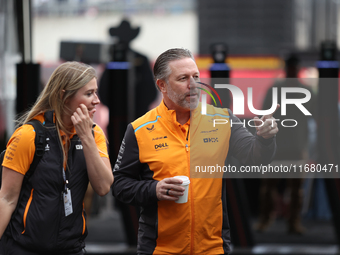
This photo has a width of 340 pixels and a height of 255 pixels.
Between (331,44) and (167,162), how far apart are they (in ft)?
10.1

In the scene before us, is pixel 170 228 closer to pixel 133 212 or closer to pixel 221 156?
pixel 221 156

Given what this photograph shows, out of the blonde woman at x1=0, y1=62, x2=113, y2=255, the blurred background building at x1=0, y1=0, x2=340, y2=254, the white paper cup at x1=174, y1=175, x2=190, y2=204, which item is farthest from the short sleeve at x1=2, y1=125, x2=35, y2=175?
the blurred background building at x1=0, y1=0, x2=340, y2=254

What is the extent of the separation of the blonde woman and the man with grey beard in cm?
16

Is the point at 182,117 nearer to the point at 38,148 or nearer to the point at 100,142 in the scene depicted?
the point at 100,142

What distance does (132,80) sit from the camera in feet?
16.6

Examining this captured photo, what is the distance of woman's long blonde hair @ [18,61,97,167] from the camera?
7.02 ft

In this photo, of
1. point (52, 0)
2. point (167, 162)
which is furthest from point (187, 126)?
point (52, 0)

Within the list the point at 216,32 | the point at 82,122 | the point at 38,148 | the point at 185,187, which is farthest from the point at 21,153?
the point at 216,32

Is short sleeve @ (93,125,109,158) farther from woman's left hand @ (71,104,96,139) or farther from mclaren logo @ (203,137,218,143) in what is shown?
mclaren logo @ (203,137,218,143)

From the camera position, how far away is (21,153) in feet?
6.65

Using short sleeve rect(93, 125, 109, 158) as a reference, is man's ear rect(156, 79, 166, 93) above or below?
above

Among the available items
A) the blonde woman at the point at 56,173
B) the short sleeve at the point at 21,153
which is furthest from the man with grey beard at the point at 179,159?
the short sleeve at the point at 21,153

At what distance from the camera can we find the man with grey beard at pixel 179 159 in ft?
6.82

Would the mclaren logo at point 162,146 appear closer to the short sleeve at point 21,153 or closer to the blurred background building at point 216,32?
the short sleeve at point 21,153
